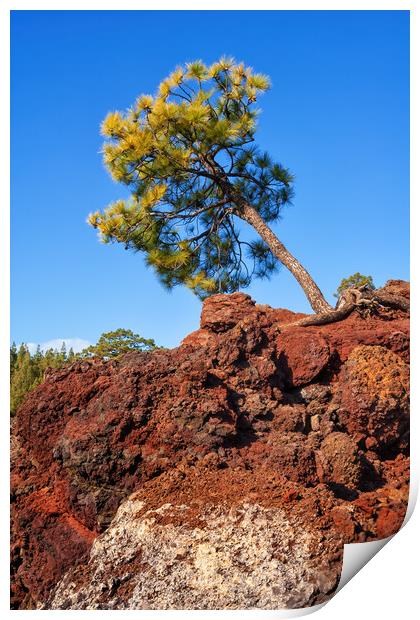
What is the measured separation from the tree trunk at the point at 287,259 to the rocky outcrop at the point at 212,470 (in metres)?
1.47

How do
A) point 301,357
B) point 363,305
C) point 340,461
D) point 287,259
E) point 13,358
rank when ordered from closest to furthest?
point 340,461
point 301,357
point 363,305
point 13,358
point 287,259

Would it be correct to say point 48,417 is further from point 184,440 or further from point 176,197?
point 176,197

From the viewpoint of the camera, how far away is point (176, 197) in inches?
237

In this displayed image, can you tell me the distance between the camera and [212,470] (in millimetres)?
2715

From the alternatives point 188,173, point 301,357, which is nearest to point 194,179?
point 188,173

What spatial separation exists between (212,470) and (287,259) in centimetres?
327

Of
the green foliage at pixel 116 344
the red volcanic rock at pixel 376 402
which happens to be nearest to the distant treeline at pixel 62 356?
the green foliage at pixel 116 344

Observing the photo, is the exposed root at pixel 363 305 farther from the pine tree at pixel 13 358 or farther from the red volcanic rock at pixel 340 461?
the pine tree at pixel 13 358

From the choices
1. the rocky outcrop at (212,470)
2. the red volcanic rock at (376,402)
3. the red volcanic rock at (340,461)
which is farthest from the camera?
the red volcanic rock at (376,402)

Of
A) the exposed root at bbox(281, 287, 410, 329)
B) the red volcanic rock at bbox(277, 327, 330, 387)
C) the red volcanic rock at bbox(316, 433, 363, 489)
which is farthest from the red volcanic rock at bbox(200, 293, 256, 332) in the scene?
the red volcanic rock at bbox(316, 433, 363, 489)

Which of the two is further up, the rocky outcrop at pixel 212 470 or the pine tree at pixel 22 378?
the pine tree at pixel 22 378

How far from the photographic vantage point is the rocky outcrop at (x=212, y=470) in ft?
8.12

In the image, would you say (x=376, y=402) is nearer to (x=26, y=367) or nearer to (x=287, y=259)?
(x=26, y=367)
